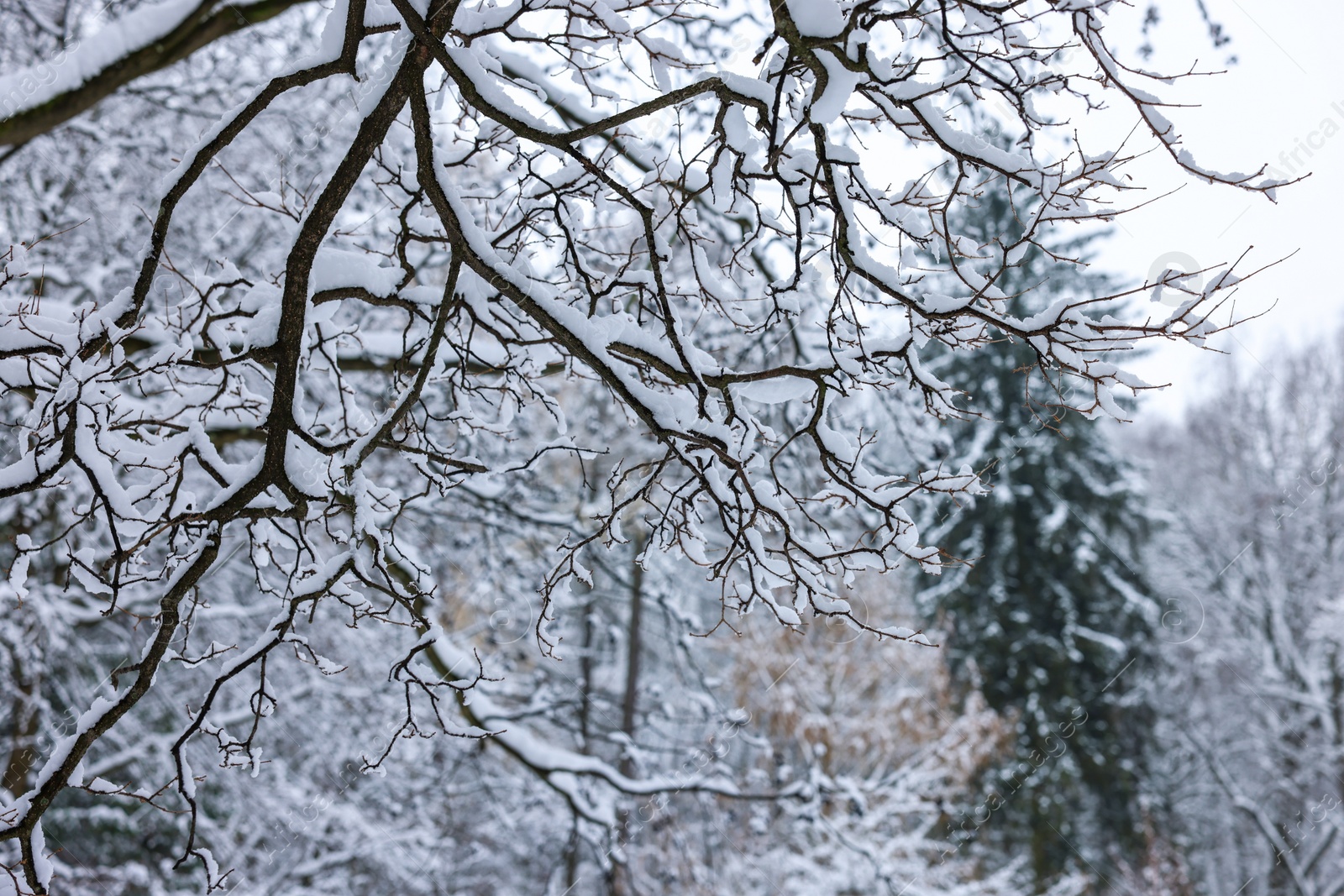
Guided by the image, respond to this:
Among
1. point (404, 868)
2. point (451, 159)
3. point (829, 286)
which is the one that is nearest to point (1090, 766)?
point (404, 868)

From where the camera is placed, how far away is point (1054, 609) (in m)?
12.5

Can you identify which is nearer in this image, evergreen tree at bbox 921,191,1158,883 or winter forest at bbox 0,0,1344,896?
winter forest at bbox 0,0,1344,896

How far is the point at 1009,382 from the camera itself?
1220 centimetres

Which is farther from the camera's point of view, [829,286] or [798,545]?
[829,286]

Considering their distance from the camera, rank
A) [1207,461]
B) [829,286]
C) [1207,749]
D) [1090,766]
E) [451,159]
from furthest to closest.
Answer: [1207,461] < [1090,766] < [1207,749] < [829,286] < [451,159]

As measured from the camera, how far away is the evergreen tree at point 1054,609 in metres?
11.3

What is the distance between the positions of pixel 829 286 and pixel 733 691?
312 inches

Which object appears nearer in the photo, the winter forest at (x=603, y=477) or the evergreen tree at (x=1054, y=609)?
the winter forest at (x=603, y=477)

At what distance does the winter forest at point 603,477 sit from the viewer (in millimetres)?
1848

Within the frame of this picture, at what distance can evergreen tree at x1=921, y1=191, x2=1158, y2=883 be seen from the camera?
1130 centimetres

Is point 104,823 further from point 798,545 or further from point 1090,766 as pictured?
point 1090,766

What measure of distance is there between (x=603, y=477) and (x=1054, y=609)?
8.03 m

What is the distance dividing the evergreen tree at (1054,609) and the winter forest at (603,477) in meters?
0.09

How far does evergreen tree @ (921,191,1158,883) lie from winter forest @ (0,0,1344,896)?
9cm
